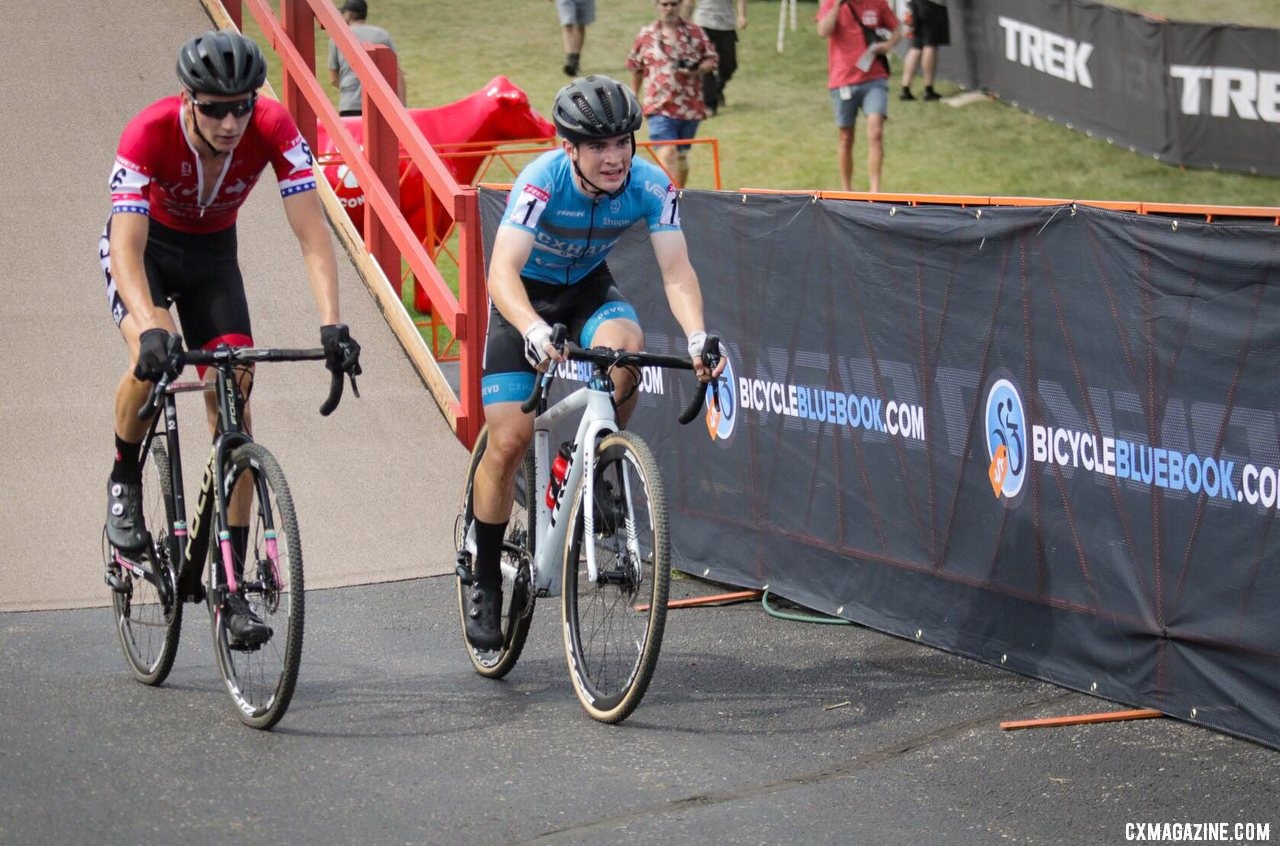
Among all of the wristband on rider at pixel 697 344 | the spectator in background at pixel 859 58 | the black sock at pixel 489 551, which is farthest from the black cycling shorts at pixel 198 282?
the spectator in background at pixel 859 58

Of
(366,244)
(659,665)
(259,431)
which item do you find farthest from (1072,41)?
(659,665)

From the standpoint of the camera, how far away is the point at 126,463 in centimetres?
598

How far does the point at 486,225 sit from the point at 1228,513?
4.66 m

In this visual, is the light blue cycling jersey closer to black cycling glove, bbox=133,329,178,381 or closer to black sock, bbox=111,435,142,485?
black cycling glove, bbox=133,329,178,381

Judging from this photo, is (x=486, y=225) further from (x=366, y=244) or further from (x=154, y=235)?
(x=154, y=235)

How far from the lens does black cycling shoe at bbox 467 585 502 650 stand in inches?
232

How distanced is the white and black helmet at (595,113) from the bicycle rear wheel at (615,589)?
1.01 metres

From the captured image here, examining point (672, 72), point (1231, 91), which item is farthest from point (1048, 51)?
point (672, 72)

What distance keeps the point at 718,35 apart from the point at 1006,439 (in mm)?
12960

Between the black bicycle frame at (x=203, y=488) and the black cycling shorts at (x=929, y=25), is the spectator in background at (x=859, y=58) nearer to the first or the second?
the black cycling shorts at (x=929, y=25)

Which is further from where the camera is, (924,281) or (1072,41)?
(1072,41)

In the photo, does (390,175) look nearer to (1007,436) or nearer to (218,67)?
(218,67)

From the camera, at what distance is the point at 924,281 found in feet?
20.9

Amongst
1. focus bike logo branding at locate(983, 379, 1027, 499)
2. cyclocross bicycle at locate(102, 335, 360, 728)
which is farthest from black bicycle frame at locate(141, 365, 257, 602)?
focus bike logo branding at locate(983, 379, 1027, 499)
